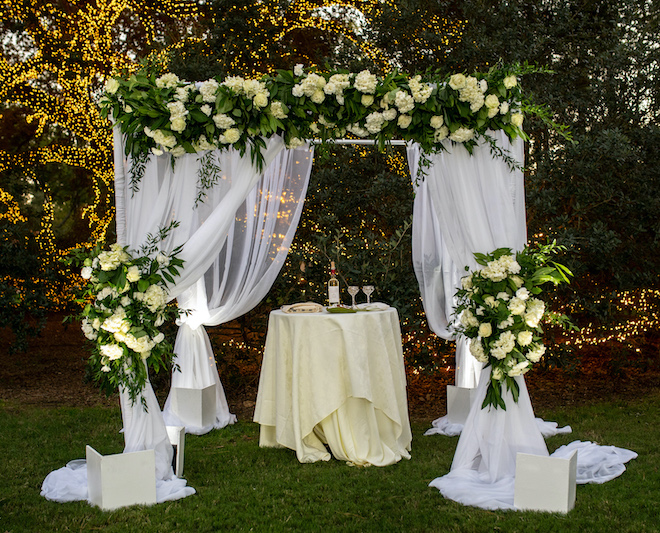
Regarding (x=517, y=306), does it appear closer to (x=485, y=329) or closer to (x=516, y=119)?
(x=485, y=329)

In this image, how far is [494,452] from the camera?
362 cm

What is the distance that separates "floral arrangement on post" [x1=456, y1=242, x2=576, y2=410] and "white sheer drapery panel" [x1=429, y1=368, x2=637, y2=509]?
0.32 ft

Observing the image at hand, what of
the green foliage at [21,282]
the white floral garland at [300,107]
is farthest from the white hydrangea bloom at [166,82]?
the green foliage at [21,282]

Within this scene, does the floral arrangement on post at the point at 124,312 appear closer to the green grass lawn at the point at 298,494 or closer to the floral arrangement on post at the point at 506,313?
the green grass lawn at the point at 298,494

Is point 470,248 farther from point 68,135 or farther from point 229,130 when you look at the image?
point 68,135

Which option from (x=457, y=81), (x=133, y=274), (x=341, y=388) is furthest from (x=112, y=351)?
(x=457, y=81)

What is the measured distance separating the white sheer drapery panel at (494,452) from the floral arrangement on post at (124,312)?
1.81 metres

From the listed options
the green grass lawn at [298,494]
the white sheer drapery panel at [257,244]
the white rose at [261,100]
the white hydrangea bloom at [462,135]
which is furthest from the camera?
the white sheer drapery panel at [257,244]

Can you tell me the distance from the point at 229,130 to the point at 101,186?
596cm

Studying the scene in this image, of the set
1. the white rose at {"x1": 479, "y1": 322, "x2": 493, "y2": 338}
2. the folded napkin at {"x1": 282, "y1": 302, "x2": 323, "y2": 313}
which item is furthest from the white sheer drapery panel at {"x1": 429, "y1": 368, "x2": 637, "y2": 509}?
the folded napkin at {"x1": 282, "y1": 302, "x2": 323, "y2": 313}

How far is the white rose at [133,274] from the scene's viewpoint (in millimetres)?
3486

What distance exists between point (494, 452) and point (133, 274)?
2.26 meters

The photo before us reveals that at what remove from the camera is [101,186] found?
892cm

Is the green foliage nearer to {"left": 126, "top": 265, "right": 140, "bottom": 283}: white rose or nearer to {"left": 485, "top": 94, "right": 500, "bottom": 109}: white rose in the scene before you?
{"left": 126, "top": 265, "right": 140, "bottom": 283}: white rose
